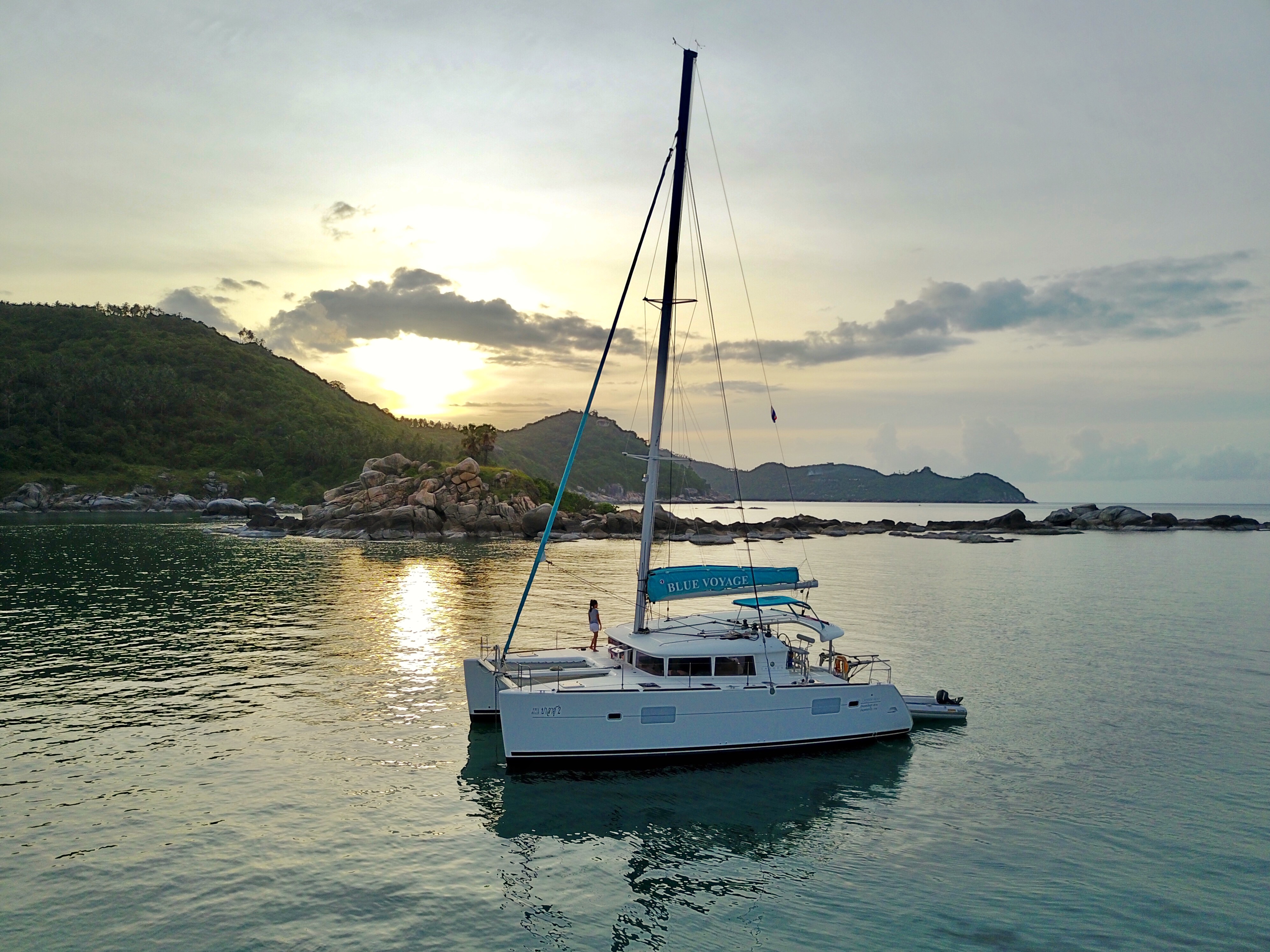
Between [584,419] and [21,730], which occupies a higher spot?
[584,419]

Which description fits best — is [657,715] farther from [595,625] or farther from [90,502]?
[90,502]

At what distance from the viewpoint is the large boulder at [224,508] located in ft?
380

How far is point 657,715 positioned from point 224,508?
11908 centimetres

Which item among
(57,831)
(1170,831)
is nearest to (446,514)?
(57,831)

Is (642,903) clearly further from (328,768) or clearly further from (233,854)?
(328,768)

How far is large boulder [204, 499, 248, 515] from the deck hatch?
388 ft

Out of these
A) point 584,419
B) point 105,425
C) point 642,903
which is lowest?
point 642,903

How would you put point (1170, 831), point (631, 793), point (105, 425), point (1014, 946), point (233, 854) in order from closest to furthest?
point (1014, 946) → point (233, 854) → point (1170, 831) → point (631, 793) → point (105, 425)

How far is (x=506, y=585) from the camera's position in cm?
4962

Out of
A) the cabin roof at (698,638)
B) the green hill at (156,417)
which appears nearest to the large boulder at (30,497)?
the green hill at (156,417)

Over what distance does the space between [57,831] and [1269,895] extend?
2348 cm

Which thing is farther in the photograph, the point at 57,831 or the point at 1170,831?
the point at 1170,831

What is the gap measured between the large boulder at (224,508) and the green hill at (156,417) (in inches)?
745

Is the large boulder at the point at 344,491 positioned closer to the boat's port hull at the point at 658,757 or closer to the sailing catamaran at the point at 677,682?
the sailing catamaran at the point at 677,682
